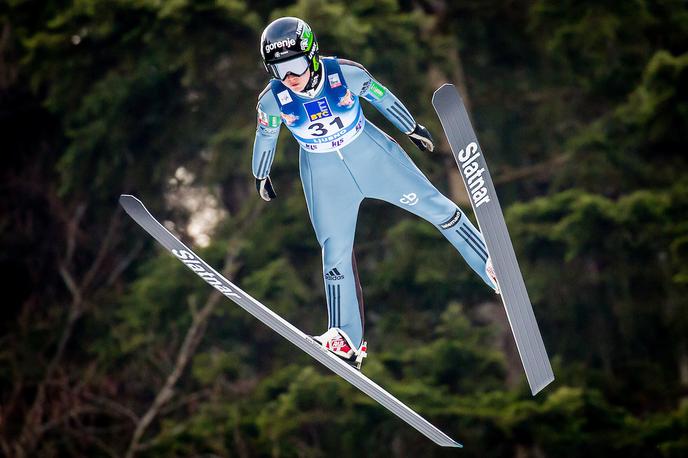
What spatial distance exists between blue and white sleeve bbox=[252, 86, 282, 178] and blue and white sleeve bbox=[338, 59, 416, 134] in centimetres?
38

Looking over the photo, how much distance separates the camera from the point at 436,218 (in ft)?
24.3

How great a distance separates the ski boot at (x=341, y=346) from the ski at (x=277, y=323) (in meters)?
0.04

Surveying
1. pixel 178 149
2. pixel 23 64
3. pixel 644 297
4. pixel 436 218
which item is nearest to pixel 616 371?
pixel 644 297

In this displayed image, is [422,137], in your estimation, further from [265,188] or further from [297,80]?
[265,188]

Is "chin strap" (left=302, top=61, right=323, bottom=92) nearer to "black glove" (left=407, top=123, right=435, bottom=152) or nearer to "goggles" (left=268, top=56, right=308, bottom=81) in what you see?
"goggles" (left=268, top=56, right=308, bottom=81)

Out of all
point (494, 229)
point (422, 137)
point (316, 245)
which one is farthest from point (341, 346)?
point (316, 245)

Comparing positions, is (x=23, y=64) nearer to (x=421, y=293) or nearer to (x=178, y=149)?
(x=178, y=149)

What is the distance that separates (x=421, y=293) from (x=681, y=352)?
3.33 m

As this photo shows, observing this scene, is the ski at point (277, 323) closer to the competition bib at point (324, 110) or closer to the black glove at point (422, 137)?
the competition bib at point (324, 110)

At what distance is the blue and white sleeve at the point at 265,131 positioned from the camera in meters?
7.11

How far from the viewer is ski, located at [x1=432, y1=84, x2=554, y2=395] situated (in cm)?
702

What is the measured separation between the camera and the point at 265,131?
724cm

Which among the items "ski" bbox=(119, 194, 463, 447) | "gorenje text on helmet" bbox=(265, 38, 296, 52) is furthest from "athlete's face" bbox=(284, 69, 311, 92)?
"ski" bbox=(119, 194, 463, 447)

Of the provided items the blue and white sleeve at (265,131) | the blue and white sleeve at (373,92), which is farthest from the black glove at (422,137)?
the blue and white sleeve at (265,131)
